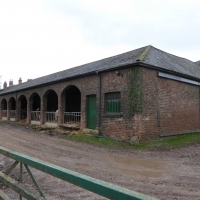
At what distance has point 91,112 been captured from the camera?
1427cm

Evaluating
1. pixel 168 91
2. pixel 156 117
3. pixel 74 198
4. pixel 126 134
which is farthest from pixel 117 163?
pixel 168 91

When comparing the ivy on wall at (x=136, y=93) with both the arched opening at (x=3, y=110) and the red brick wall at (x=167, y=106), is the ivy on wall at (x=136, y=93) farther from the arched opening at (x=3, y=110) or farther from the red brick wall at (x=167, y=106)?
the arched opening at (x=3, y=110)

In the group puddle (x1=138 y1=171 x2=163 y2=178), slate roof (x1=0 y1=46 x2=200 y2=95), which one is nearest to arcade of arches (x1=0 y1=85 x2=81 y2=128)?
slate roof (x1=0 y1=46 x2=200 y2=95)

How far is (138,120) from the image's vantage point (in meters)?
11.2

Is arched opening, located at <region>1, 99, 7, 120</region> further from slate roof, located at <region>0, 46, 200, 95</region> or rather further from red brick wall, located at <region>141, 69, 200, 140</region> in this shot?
red brick wall, located at <region>141, 69, 200, 140</region>

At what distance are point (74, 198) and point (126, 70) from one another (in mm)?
8741

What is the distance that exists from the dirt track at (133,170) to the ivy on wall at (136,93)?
8.07ft

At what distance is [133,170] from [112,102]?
6.45 meters

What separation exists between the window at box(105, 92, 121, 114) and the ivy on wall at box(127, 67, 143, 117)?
0.94 metres

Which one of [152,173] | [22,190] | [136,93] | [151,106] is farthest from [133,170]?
[151,106]

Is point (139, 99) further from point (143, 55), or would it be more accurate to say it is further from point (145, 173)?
point (145, 173)

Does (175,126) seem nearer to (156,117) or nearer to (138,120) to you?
(156,117)

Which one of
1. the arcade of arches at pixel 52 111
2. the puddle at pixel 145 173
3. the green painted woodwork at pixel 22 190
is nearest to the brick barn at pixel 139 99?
the arcade of arches at pixel 52 111

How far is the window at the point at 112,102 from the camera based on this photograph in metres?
12.3
